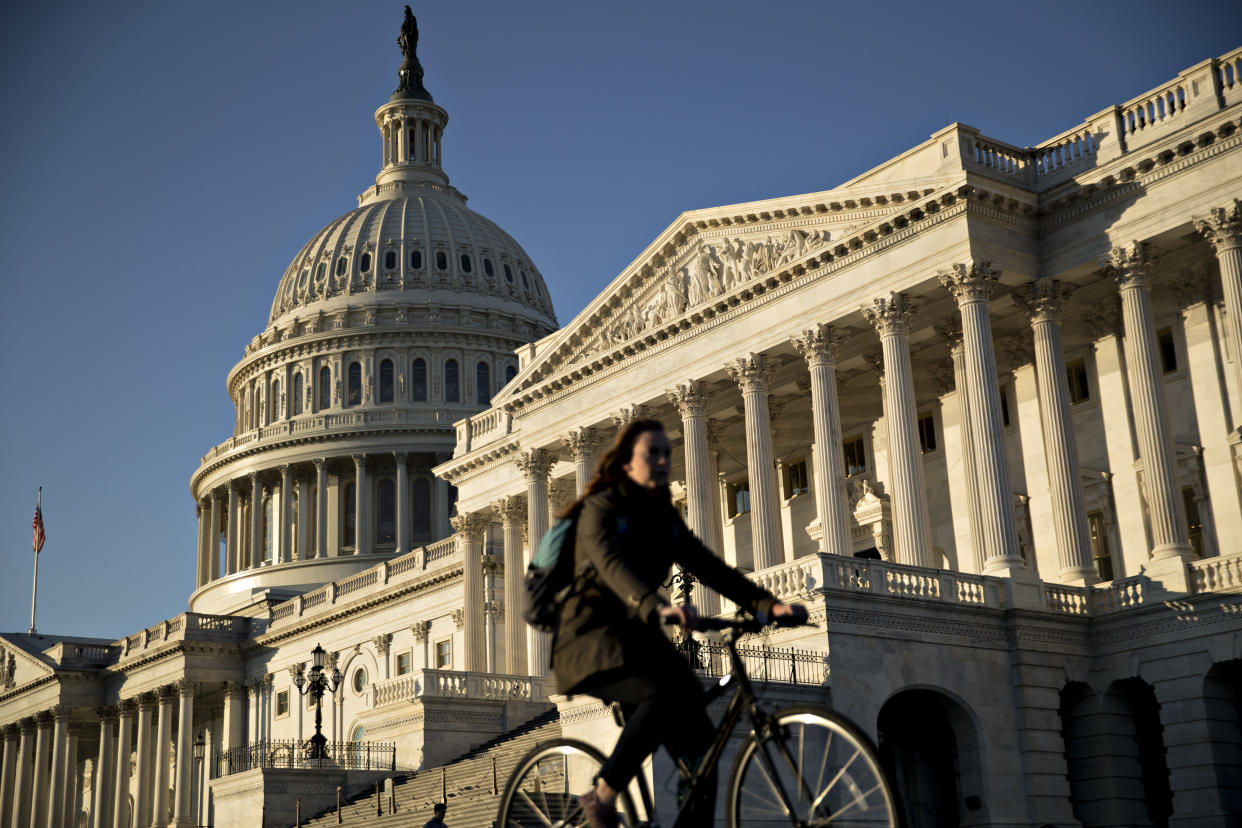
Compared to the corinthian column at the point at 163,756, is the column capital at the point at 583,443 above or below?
above

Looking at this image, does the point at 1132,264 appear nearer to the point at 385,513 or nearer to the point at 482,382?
the point at 385,513

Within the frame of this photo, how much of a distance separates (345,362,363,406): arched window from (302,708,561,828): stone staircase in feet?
215

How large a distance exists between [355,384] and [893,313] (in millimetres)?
77129

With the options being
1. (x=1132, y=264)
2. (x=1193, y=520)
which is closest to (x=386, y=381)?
(x=1193, y=520)

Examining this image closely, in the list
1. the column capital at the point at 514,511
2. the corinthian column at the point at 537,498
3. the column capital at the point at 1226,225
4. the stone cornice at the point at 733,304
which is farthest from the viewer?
the column capital at the point at 514,511

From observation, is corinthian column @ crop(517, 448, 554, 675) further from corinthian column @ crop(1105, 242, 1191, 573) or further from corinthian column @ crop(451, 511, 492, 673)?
corinthian column @ crop(1105, 242, 1191, 573)

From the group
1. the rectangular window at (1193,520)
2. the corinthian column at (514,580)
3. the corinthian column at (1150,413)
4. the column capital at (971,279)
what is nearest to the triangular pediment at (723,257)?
the column capital at (971,279)

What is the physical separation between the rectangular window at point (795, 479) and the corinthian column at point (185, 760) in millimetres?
44830

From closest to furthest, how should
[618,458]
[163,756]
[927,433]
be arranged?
[618,458] < [927,433] < [163,756]

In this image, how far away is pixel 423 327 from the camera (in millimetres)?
115062

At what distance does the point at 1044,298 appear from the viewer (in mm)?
42000

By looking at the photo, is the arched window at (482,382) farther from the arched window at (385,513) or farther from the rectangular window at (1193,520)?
the rectangular window at (1193,520)

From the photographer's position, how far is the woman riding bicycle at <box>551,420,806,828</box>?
7.86 meters

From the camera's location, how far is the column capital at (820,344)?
1757 inches
